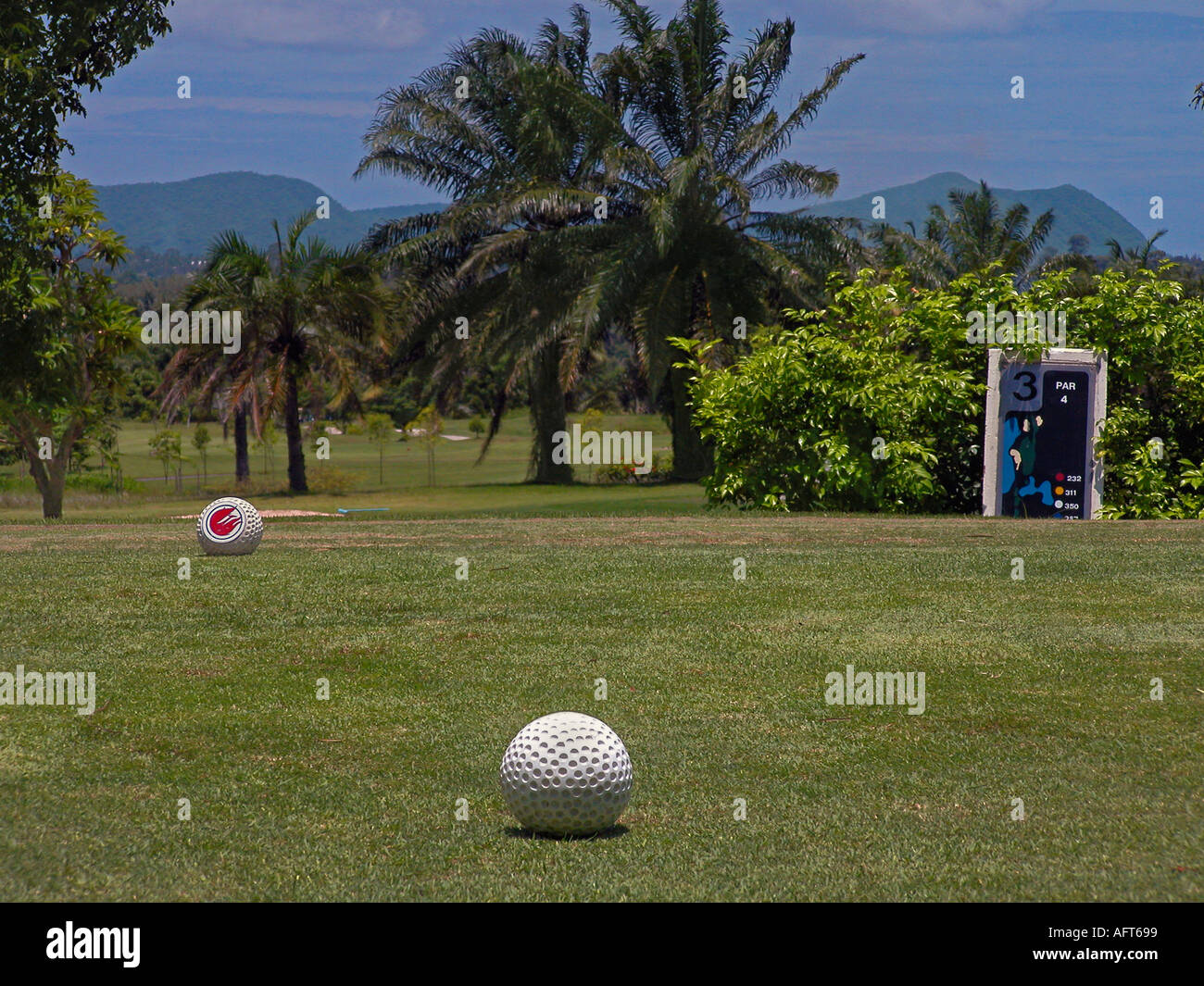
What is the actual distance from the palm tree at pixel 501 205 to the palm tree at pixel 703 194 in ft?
3.98

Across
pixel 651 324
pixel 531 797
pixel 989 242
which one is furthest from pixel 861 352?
pixel 989 242

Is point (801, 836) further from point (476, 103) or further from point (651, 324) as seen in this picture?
point (476, 103)

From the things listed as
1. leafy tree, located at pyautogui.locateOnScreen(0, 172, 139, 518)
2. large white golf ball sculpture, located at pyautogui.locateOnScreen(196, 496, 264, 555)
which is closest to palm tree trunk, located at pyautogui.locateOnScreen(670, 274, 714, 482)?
leafy tree, located at pyautogui.locateOnScreen(0, 172, 139, 518)

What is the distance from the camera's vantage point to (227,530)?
15.6 metres

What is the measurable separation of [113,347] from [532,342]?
9.72 meters

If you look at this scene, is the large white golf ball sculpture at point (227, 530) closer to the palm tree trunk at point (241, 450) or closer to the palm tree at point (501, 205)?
the palm tree at point (501, 205)

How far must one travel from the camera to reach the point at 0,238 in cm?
1222

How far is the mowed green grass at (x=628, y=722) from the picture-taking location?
19.4 ft

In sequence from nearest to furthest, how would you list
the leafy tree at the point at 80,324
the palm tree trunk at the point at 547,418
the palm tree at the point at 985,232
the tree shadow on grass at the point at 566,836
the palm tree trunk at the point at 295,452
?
the tree shadow on grass at the point at 566,836
the leafy tree at the point at 80,324
the palm tree trunk at the point at 547,418
the palm tree trunk at the point at 295,452
the palm tree at the point at 985,232

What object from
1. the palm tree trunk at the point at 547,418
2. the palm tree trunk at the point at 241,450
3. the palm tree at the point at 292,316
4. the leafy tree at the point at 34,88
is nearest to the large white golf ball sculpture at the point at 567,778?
the leafy tree at the point at 34,88

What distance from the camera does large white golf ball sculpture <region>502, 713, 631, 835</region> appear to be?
6152 mm

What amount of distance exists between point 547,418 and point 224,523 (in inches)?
913

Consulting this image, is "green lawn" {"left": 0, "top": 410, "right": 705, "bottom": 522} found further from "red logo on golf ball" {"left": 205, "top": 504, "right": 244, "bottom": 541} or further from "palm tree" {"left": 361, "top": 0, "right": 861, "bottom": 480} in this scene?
"red logo on golf ball" {"left": 205, "top": 504, "right": 244, "bottom": 541}

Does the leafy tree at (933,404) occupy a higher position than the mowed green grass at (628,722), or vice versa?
the leafy tree at (933,404)
